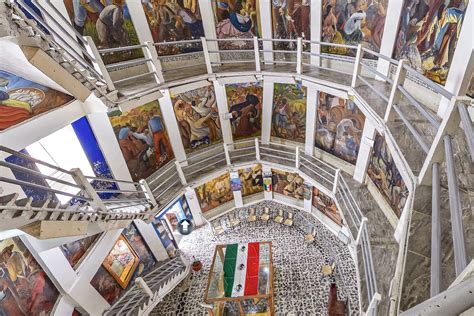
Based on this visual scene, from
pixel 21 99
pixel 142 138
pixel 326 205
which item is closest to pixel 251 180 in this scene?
pixel 326 205

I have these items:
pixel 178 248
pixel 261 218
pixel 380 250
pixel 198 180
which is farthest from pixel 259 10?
pixel 178 248

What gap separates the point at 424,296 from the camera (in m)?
1.71

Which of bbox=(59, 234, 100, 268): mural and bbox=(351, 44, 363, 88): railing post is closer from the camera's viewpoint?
bbox=(351, 44, 363, 88): railing post

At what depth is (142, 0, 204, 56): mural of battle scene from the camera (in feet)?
21.7

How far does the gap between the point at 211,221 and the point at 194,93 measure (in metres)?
4.92

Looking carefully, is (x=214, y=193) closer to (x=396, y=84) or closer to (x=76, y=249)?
(x=76, y=249)

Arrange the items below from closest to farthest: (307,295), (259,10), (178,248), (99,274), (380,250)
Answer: (380,250) → (99,274) → (259,10) → (307,295) → (178,248)

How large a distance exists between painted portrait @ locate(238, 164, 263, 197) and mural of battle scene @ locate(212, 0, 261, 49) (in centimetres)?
412

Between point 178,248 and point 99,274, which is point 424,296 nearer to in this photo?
point 99,274

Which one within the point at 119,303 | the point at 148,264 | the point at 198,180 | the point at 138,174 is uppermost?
the point at 138,174

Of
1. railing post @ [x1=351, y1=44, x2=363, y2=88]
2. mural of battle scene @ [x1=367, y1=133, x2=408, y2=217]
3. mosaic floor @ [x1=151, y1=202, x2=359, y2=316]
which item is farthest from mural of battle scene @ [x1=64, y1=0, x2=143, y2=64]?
mosaic floor @ [x1=151, y1=202, x2=359, y2=316]

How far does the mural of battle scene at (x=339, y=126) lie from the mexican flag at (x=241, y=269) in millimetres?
3774

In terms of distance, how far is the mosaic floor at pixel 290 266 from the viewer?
7.36m

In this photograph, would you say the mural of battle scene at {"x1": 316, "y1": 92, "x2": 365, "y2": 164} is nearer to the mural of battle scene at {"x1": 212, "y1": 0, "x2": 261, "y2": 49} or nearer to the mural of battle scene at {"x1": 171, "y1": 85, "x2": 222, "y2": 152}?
the mural of battle scene at {"x1": 212, "y1": 0, "x2": 261, "y2": 49}
